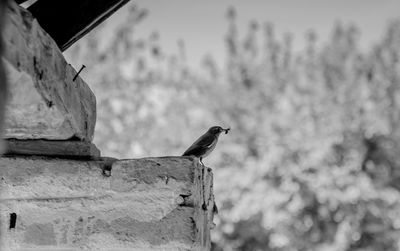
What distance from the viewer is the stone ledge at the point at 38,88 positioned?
1147mm

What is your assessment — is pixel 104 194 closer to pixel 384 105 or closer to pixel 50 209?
pixel 50 209

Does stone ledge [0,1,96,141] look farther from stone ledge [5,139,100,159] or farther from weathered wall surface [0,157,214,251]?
weathered wall surface [0,157,214,251]

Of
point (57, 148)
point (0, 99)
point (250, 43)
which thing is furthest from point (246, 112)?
point (0, 99)

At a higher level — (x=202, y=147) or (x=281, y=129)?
(x=281, y=129)

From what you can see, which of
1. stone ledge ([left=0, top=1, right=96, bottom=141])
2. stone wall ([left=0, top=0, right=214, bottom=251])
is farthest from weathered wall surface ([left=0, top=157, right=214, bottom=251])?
stone ledge ([left=0, top=1, right=96, bottom=141])

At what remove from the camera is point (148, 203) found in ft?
5.21

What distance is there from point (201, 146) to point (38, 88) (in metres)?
0.74

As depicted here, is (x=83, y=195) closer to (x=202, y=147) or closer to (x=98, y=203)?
(x=98, y=203)

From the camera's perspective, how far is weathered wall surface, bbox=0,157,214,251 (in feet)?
5.10

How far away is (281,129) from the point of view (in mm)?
7875

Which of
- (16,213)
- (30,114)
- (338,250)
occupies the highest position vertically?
(338,250)

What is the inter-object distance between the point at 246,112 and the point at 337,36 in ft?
8.23

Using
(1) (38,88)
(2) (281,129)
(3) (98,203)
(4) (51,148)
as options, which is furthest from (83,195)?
(2) (281,129)

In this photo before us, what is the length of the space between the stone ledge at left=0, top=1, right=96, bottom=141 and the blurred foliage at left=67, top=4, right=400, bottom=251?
598 centimetres
